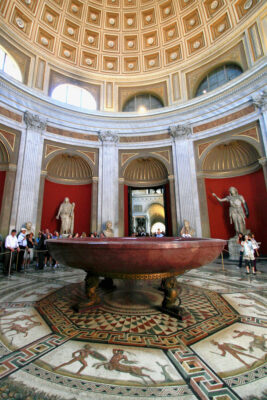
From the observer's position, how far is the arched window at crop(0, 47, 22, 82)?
841cm

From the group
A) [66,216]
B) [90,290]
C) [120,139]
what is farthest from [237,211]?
[66,216]

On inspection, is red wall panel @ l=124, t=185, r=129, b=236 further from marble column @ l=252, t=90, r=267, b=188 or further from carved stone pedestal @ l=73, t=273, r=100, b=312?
carved stone pedestal @ l=73, t=273, r=100, b=312

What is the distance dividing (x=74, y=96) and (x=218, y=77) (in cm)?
765

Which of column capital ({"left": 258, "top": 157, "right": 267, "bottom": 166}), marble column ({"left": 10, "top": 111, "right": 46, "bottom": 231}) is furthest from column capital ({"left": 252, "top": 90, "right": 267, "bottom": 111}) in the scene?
marble column ({"left": 10, "top": 111, "right": 46, "bottom": 231})

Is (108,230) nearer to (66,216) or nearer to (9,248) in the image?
(66,216)

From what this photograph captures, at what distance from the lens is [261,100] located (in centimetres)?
739

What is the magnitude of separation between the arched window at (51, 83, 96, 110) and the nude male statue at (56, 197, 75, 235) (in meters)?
5.27

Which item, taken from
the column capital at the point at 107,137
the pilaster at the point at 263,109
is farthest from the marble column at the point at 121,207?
the pilaster at the point at 263,109

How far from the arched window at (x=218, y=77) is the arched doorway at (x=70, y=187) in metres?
7.43

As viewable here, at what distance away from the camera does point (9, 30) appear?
840 centimetres

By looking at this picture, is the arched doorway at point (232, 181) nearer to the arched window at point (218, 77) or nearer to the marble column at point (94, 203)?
the arched window at point (218, 77)

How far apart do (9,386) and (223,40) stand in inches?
510

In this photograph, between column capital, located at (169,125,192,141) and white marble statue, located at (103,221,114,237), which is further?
column capital, located at (169,125,192,141)

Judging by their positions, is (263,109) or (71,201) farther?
(71,201)
